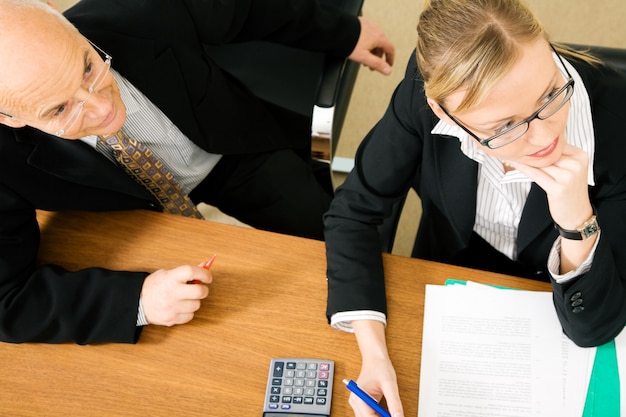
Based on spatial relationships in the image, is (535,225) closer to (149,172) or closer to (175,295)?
(175,295)

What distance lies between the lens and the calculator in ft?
3.49

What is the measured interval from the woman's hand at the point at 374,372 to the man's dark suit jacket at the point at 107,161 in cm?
45

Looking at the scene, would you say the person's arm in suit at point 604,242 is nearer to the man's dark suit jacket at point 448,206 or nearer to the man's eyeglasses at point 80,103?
the man's dark suit jacket at point 448,206

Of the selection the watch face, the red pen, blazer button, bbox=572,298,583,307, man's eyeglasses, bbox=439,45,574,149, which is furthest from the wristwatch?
the red pen

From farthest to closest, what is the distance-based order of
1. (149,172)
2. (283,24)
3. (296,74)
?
(296,74) → (283,24) → (149,172)

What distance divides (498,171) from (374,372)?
45cm

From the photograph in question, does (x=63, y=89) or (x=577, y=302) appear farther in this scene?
(x=63, y=89)

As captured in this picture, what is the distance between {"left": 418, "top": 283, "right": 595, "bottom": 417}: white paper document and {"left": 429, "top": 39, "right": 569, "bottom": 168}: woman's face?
0.29m

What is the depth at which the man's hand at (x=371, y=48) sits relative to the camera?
1.65m

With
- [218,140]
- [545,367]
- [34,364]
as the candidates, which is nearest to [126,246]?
[34,364]

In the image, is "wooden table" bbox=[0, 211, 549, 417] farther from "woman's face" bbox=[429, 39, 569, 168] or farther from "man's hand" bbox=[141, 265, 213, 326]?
"woman's face" bbox=[429, 39, 569, 168]

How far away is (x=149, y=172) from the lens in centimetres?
148

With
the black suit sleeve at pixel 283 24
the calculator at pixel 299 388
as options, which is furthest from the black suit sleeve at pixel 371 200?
the black suit sleeve at pixel 283 24

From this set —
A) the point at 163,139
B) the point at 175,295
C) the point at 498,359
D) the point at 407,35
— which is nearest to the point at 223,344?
the point at 175,295
